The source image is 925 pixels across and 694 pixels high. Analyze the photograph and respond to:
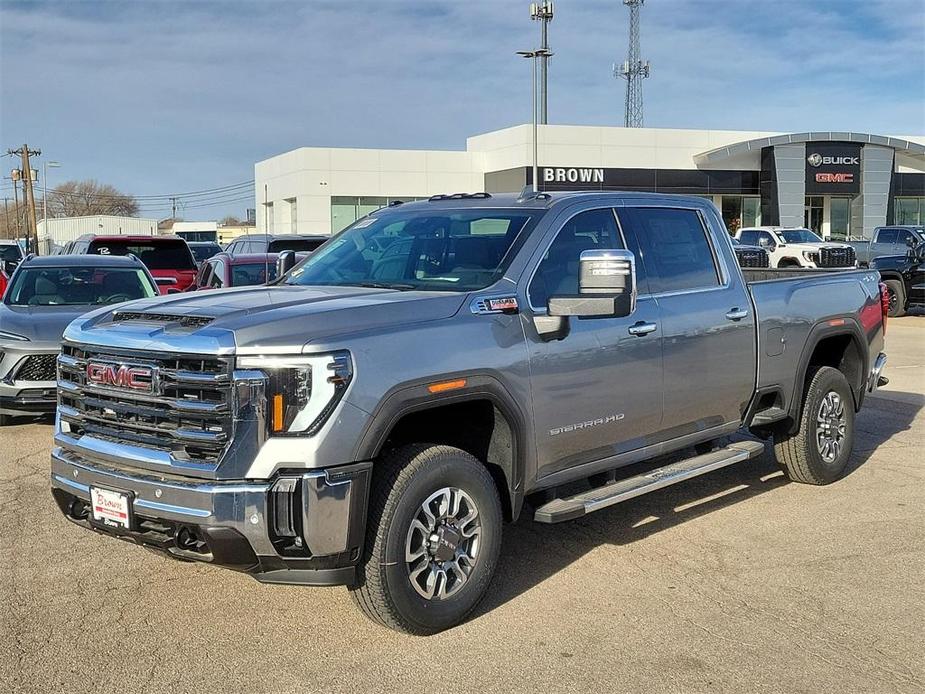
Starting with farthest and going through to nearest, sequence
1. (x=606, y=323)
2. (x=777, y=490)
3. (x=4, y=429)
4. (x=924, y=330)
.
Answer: (x=924, y=330)
(x=4, y=429)
(x=777, y=490)
(x=606, y=323)

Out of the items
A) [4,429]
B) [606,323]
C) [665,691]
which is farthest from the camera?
[4,429]

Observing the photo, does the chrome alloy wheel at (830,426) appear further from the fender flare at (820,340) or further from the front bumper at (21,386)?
the front bumper at (21,386)

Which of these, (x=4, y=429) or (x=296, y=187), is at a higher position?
(x=296, y=187)

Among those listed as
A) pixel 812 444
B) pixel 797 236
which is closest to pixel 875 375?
pixel 812 444

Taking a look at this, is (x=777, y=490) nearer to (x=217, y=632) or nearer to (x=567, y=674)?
(x=567, y=674)

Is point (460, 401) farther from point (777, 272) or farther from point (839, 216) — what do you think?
point (839, 216)

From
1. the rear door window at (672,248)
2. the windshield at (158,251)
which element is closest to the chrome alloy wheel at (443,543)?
the rear door window at (672,248)

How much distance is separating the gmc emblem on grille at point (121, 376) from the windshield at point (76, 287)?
238 inches

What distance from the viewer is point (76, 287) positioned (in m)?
10.3

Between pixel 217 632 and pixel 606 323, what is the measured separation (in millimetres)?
2450

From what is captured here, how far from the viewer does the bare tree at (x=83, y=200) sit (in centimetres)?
12175

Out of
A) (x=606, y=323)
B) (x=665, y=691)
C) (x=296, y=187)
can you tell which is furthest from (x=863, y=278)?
(x=296, y=187)

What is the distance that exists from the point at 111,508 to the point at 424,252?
2106mm

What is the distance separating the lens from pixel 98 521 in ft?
14.0
